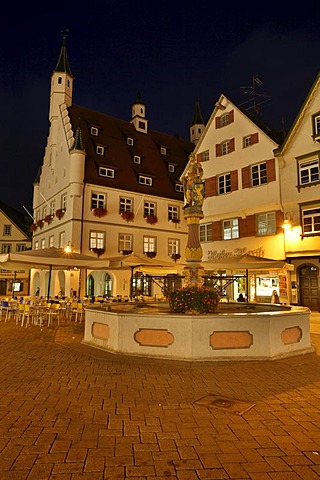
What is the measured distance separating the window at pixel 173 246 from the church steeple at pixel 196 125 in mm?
18781

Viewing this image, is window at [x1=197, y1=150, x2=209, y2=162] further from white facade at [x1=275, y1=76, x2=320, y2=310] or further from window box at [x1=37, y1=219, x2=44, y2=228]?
window box at [x1=37, y1=219, x2=44, y2=228]

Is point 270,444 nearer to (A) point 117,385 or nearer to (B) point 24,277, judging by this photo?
(A) point 117,385

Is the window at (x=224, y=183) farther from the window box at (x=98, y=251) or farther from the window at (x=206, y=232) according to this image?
the window box at (x=98, y=251)

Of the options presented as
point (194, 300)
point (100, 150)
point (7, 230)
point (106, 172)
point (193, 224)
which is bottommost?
point (194, 300)

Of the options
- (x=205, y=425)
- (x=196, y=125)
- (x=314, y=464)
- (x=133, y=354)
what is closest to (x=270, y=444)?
(x=314, y=464)

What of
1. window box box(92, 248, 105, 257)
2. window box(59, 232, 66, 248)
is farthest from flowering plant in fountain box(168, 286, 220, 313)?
window box(59, 232, 66, 248)

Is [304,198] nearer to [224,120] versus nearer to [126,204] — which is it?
[224,120]

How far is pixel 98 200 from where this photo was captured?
1204 inches

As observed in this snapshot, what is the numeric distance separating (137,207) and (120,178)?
307cm

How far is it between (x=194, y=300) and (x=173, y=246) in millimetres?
25025

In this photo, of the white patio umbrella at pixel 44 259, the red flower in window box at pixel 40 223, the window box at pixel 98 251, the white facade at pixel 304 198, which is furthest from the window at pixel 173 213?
the white patio umbrella at pixel 44 259

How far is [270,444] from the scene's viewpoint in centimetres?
419

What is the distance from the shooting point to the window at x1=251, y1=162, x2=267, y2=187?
2444 centimetres

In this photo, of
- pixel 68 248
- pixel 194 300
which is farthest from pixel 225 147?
pixel 194 300
